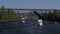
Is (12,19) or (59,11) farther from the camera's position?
(59,11)

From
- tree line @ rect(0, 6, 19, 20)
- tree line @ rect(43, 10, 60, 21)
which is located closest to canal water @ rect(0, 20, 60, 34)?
tree line @ rect(0, 6, 19, 20)

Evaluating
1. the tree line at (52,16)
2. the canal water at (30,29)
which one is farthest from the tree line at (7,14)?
the canal water at (30,29)

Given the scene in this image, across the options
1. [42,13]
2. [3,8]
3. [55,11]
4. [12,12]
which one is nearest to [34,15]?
[42,13]

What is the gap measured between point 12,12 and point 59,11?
2298 centimetres

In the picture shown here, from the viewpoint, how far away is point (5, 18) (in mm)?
79125

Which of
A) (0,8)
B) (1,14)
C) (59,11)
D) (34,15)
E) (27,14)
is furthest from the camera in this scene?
(27,14)

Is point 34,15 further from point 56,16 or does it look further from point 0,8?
point 0,8

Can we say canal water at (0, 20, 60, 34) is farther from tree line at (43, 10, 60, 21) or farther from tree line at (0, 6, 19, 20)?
tree line at (43, 10, 60, 21)

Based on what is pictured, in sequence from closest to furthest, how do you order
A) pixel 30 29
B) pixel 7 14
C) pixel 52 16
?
pixel 30 29 < pixel 7 14 < pixel 52 16

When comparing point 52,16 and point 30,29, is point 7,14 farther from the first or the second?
point 30,29

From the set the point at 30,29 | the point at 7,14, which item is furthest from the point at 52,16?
the point at 30,29

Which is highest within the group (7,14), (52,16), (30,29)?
(30,29)

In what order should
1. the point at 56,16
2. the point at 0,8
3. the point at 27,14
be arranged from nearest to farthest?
the point at 0,8 < the point at 56,16 < the point at 27,14

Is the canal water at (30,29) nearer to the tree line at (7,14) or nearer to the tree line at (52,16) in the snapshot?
the tree line at (7,14)
